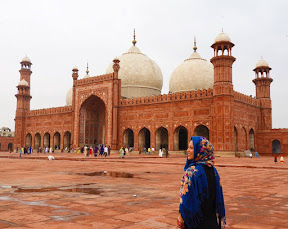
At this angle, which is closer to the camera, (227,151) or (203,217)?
(203,217)

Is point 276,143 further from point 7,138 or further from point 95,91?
point 7,138

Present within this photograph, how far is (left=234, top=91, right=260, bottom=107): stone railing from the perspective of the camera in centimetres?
2204

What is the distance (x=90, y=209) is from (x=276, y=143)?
24575 millimetres

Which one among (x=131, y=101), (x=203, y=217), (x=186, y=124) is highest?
(x=131, y=101)

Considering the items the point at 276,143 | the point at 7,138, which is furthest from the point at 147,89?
the point at 7,138

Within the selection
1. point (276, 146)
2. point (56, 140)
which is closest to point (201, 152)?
point (276, 146)

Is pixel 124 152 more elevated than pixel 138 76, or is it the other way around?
pixel 138 76

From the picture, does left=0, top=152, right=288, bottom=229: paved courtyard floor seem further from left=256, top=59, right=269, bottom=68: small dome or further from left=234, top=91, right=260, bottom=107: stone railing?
left=256, top=59, right=269, bottom=68: small dome

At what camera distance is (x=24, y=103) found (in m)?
35.0

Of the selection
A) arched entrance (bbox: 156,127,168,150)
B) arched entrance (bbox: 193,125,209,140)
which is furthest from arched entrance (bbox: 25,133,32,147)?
arched entrance (bbox: 193,125,209,140)

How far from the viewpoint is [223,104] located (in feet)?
67.6

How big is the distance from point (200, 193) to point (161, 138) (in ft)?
81.1

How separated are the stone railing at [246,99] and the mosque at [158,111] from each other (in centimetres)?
8

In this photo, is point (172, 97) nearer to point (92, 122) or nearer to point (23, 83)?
point (92, 122)
